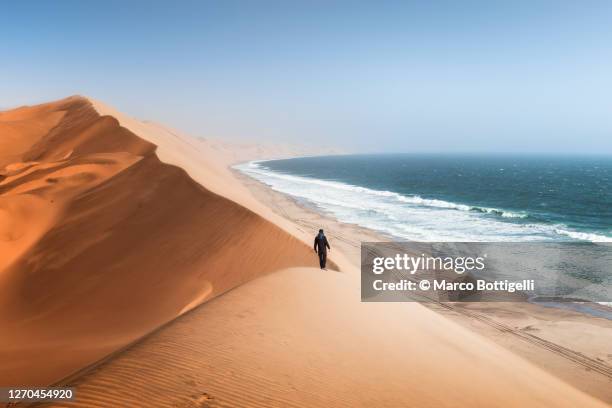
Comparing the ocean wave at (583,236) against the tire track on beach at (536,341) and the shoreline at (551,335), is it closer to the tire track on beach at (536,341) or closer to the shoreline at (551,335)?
the shoreline at (551,335)

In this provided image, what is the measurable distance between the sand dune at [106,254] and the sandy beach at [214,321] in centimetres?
7

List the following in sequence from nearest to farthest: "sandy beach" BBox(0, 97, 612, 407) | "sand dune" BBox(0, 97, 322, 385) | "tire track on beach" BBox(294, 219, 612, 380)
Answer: "sandy beach" BBox(0, 97, 612, 407)
"sand dune" BBox(0, 97, 322, 385)
"tire track on beach" BBox(294, 219, 612, 380)

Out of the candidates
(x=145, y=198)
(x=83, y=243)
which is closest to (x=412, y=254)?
(x=145, y=198)

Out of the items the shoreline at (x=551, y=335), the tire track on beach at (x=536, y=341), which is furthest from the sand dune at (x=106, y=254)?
the shoreline at (x=551, y=335)

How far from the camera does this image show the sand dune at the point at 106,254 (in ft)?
28.9

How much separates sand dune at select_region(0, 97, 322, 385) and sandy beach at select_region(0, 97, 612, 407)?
0.22ft

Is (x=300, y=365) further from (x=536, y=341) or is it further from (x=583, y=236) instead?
(x=583, y=236)

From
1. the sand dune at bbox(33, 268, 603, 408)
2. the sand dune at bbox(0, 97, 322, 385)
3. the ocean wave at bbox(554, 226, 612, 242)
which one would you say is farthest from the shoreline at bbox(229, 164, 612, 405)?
the ocean wave at bbox(554, 226, 612, 242)

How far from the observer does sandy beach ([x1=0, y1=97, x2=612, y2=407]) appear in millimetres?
4648

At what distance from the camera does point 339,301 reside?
8.65 meters

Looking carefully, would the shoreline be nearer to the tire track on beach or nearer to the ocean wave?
the tire track on beach

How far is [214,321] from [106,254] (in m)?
8.89

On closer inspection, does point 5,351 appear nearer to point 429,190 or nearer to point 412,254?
point 412,254

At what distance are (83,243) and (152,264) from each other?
12.2 feet
